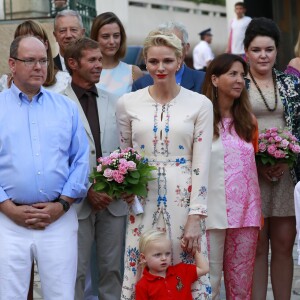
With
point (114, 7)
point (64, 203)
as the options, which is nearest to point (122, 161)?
point (64, 203)

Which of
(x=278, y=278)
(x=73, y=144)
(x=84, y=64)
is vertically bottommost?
(x=278, y=278)

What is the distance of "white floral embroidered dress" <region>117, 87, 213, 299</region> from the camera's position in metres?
7.13

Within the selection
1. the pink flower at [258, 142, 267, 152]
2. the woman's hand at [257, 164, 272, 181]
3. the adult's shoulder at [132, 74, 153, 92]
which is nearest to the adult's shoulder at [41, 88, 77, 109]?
the adult's shoulder at [132, 74, 153, 92]

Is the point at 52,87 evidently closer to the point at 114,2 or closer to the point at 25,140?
the point at 25,140

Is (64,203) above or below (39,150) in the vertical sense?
below

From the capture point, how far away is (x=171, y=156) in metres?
7.19

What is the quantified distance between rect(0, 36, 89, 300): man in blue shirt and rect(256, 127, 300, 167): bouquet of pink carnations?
5.35ft

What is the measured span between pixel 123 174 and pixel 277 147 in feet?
5.10

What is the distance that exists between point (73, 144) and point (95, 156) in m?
0.66

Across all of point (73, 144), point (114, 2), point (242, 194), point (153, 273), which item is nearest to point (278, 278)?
point (242, 194)

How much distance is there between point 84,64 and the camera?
7.86 metres

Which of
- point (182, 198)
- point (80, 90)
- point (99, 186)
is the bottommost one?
point (182, 198)

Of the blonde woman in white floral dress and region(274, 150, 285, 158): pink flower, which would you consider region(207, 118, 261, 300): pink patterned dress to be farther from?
the blonde woman in white floral dress

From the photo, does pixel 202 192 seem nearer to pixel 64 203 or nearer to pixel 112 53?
pixel 64 203
